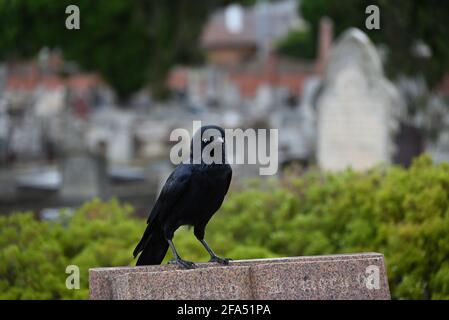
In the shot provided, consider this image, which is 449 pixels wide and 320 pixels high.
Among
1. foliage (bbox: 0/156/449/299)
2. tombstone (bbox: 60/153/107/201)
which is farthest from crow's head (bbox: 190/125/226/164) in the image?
tombstone (bbox: 60/153/107/201)

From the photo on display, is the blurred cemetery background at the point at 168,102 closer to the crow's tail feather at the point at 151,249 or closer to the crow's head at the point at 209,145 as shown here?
the crow's tail feather at the point at 151,249

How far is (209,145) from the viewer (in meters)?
6.32

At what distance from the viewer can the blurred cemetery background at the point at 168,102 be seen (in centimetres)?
1894

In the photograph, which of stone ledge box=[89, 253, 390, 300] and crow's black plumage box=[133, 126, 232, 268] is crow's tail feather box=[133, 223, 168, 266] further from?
stone ledge box=[89, 253, 390, 300]

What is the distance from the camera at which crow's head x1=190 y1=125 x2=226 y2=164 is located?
→ 6.29 metres

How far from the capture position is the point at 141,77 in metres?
47.0

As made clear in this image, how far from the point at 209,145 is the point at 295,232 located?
5393 mm

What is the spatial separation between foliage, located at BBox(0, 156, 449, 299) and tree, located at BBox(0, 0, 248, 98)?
796 inches

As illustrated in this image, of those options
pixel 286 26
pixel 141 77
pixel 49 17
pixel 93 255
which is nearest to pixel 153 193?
Answer: pixel 93 255

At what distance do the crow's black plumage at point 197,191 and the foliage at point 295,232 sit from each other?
2.78 m

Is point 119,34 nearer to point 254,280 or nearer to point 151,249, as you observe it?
point 151,249
